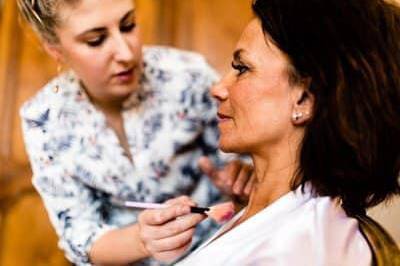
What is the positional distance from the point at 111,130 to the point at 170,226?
413 millimetres

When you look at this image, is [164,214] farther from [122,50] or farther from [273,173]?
[122,50]

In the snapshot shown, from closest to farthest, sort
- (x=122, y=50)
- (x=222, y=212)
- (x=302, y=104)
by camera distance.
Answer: (x=302, y=104) → (x=222, y=212) → (x=122, y=50)

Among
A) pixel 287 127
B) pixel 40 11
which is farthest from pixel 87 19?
pixel 287 127

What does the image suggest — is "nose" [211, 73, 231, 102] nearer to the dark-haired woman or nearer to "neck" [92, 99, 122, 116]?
the dark-haired woman

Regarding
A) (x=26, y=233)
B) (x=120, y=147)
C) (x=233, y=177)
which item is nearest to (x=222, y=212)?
(x=233, y=177)

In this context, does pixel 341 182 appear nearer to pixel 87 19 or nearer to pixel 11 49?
pixel 87 19

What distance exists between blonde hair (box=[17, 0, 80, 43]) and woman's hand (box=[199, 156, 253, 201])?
1.40 feet

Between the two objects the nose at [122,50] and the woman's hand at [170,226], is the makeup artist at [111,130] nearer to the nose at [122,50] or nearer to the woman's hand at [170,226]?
the nose at [122,50]

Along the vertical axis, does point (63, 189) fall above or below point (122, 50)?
below

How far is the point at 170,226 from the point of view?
1072mm

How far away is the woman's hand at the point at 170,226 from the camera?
1.05 metres

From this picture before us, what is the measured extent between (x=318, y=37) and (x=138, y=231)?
18.8 inches

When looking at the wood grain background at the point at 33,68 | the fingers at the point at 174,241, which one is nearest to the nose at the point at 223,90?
the fingers at the point at 174,241

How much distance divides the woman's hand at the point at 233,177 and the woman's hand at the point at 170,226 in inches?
8.2
